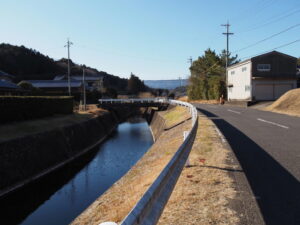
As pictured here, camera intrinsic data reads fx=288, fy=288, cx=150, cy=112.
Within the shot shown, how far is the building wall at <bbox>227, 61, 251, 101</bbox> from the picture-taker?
117 ft

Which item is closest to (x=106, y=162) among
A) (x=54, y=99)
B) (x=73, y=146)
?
(x=73, y=146)

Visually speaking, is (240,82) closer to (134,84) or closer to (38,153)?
(38,153)

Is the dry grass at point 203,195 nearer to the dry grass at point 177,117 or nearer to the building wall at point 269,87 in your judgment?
the dry grass at point 177,117

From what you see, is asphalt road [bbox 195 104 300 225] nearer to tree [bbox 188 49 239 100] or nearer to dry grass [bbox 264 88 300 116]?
dry grass [bbox 264 88 300 116]

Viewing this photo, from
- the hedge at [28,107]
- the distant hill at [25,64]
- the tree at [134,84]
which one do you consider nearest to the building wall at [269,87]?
the hedge at [28,107]

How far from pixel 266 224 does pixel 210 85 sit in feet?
164

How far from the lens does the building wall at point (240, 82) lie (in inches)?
1399

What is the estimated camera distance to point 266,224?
12.6 feet

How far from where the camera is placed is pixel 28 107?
73.0ft

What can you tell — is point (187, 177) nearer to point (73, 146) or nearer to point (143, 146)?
point (73, 146)

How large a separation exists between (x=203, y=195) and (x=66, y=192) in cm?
1019

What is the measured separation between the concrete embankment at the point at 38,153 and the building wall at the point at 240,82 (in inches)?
829

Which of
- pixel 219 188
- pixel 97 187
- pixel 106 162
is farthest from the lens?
pixel 106 162

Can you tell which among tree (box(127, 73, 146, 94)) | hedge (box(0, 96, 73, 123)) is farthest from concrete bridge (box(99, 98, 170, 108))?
tree (box(127, 73, 146, 94))
